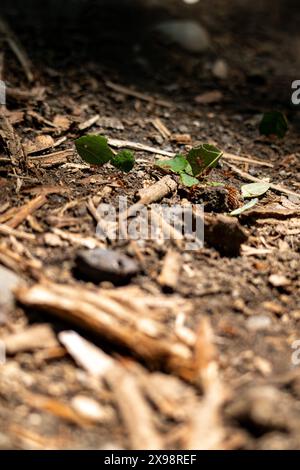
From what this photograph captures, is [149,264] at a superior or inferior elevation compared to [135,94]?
inferior

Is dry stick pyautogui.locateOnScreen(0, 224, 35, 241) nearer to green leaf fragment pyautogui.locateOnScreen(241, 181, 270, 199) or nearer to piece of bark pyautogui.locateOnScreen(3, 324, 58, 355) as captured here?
piece of bark pyautogui.locateOnScreen(3, 324, 58, 355)

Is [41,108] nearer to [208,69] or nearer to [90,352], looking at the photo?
[208,69]

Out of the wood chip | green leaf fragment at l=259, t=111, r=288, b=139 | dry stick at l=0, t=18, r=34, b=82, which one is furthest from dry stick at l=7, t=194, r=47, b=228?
green leaf fragment at l=259, t=111, r=288, b=139

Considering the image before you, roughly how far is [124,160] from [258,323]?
2.72ft

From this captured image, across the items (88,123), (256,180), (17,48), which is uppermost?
(17,48)

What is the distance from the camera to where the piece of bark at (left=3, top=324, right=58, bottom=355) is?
1.35m

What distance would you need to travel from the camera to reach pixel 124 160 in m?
1.97

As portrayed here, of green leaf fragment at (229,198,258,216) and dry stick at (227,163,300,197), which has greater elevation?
dry stick at (227,163,300,197)

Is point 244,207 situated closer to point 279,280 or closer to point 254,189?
point 254,189

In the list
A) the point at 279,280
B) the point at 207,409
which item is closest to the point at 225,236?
the point at 279,280

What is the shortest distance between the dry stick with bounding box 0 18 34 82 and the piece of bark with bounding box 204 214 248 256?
141 cm

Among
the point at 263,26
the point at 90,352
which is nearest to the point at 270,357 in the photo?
the point at 90,352

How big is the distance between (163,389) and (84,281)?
0.40 m

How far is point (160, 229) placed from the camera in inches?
68.0
